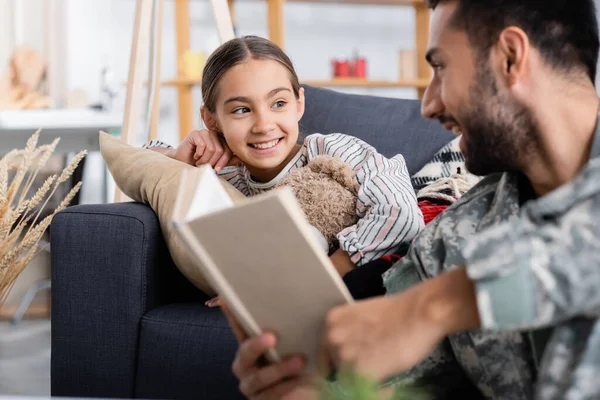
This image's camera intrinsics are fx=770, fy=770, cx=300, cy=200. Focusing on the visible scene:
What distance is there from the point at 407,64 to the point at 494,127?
3871 mm

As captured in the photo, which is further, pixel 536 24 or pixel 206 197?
pixel 536 24

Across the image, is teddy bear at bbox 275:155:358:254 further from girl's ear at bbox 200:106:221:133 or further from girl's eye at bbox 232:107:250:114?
girl's ear at bbox 200:106:221:133

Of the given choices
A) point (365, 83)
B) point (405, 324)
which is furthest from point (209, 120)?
point (365, 83)

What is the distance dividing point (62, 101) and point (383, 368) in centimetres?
438

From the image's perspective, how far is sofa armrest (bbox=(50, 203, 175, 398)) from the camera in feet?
5.43

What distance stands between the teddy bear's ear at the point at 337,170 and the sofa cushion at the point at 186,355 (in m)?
0.38

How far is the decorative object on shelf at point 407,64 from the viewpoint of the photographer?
4.68 meters

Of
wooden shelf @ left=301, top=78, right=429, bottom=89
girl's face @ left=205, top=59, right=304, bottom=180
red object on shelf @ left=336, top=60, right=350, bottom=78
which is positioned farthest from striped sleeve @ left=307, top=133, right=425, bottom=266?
red object on shelf @ left=336, top=60, right=350, bottom=78

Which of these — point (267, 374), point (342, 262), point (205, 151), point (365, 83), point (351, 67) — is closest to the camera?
point (267, 374)

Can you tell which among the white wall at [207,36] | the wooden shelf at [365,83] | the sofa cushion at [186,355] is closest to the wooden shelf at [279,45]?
the wooden shelf at [365,83]

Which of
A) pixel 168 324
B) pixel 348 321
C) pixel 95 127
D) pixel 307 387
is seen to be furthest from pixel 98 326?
pixel 95 127

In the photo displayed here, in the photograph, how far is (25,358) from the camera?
290 centimetres

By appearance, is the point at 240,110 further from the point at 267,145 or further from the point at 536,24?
the point at 536,24

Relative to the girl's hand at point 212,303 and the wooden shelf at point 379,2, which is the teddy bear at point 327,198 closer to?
the girl's hand at point 212,303
